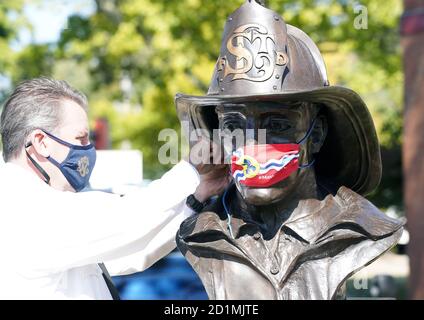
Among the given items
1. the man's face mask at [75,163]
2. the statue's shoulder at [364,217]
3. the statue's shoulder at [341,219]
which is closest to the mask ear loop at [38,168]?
the man's face mask at [75,163]

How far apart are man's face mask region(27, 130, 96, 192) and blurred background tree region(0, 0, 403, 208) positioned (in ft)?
22.8

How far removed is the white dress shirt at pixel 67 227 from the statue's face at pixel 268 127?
265mm

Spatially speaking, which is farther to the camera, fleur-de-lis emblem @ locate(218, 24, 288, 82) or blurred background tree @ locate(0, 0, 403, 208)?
blurred background tree @ locate(0, 0, 403, 208)

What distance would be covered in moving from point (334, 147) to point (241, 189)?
578 millimetres

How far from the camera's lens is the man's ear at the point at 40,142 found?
153 inches

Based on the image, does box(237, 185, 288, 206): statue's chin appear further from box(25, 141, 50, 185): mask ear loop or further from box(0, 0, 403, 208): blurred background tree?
box(0, 0, 403, 208): blurred background tree

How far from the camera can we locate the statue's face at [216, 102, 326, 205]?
3.55 m

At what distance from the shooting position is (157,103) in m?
12.5

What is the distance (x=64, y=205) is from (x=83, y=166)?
34 centimetres

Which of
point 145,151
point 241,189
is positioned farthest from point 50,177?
point 145,151

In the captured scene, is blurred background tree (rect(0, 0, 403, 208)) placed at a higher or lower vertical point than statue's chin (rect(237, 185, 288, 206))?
higher

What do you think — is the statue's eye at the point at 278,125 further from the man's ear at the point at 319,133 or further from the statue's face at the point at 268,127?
the man's ear at the point at 319,133

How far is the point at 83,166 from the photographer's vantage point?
3996 millimetres

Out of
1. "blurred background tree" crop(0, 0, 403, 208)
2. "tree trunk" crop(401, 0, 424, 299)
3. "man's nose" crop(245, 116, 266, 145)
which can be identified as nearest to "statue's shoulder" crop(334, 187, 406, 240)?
"man's nose" crop(245, 116, 266, 145)
